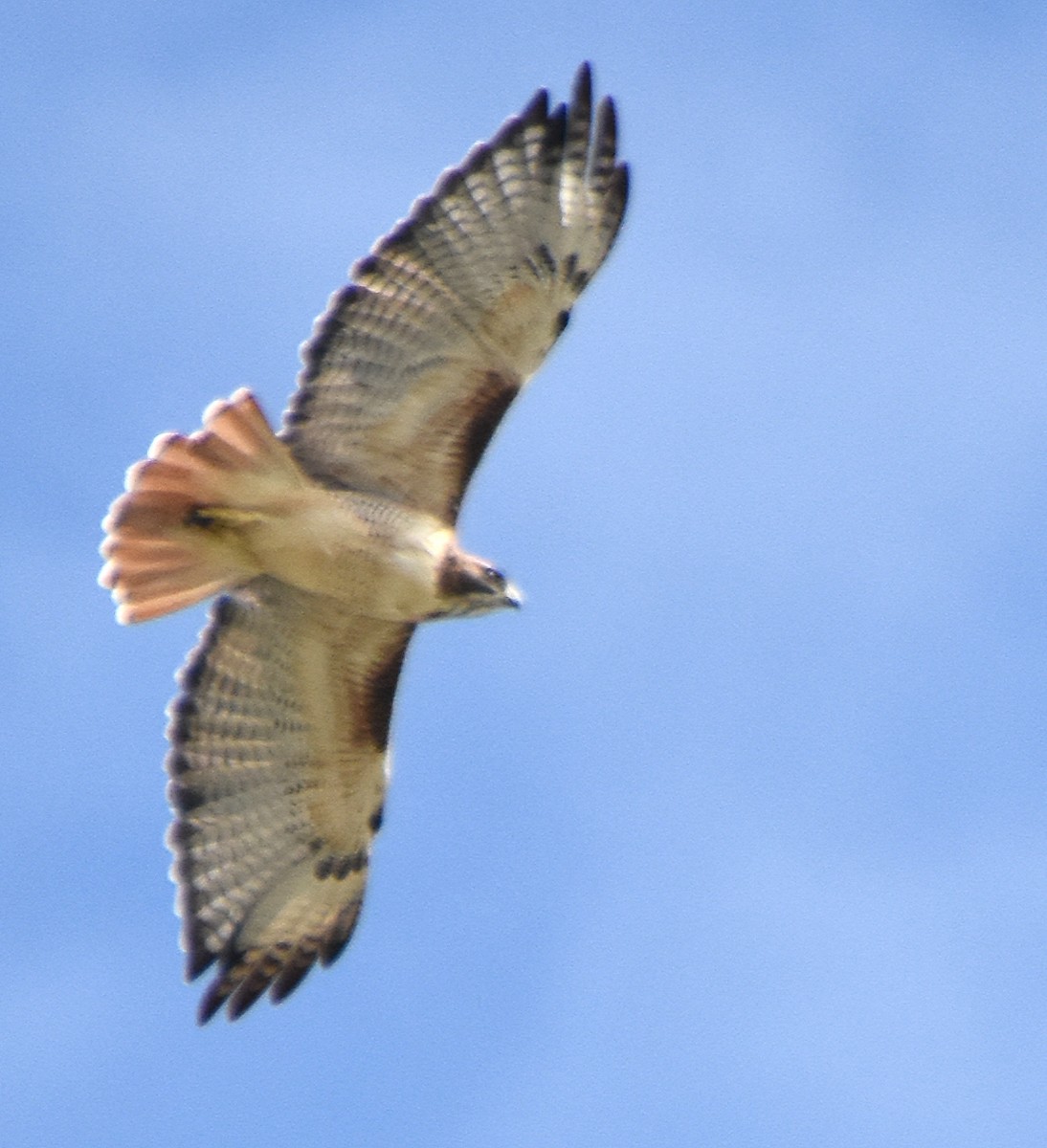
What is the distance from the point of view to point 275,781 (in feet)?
36.3

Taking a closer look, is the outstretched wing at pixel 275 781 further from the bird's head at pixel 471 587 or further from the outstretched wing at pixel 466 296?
the outstretched wing at pixel 466 296

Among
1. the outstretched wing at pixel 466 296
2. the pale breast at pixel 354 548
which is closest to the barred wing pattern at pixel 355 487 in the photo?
the outstretched wing at pixel 466 296

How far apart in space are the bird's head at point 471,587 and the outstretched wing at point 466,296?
501 millimetres

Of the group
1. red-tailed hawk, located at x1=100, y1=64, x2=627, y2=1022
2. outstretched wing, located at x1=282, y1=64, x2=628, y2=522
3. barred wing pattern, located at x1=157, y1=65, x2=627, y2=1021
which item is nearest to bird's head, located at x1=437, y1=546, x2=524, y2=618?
red-tailed hawk, located at x1=100, y1=64, x2=627, y2=1022

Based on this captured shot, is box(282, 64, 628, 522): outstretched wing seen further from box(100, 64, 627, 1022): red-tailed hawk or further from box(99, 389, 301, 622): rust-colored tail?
box(99, 389, 301, 622): rust-colored tail

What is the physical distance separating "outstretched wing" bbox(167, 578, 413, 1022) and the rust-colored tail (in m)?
0.55

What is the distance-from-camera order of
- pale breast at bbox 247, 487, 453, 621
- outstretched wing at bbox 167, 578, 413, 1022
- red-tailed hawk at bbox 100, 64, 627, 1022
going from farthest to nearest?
outstretched wing at bbox 167, 578, 413, 1022 → pale breast at bbox 247, 487, 453, 621 → red-tailed hawk at bbox 100, 64, 627, 1022

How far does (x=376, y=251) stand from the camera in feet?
34.0

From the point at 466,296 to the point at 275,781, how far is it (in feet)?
7.30

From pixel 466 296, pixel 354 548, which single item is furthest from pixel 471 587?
pixel 466 296

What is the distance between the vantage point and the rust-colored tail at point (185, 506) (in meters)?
9.96

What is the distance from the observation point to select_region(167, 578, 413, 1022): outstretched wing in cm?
1084

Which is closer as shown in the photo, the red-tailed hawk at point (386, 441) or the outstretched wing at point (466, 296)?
the red-tailed hawk at point (386, 441)

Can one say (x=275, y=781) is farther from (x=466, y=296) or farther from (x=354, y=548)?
(x=466, y=296)
